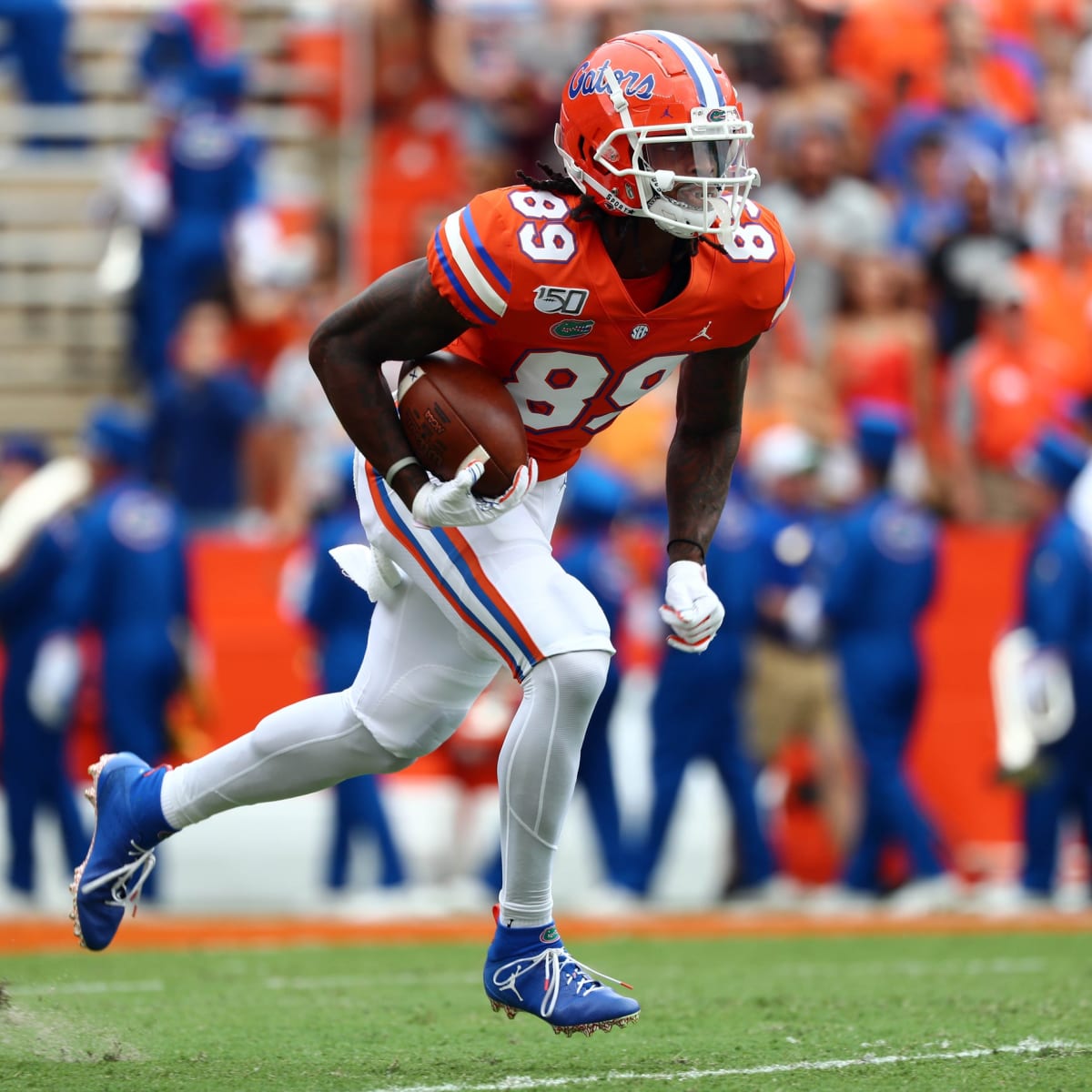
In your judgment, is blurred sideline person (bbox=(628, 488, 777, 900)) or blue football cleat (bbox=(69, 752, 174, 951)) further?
blurred sideline person (bbox=(628, 488, 777, 900))

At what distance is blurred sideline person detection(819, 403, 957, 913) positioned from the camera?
855cm

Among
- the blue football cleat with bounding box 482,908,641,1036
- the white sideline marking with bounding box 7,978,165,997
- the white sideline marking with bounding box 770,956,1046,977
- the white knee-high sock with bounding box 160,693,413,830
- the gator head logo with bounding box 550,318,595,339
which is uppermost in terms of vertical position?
the gator head logo with bounding box 550,318,595,339

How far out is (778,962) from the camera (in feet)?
22.4

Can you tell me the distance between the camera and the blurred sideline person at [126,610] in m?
8.62

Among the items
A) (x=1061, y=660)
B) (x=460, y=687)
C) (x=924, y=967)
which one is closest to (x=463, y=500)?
(x=460, y=687)

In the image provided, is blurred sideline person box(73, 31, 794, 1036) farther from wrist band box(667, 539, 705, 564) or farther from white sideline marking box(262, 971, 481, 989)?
white sideline marking box(262, 971, 481, 989)

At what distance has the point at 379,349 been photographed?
4.16 m

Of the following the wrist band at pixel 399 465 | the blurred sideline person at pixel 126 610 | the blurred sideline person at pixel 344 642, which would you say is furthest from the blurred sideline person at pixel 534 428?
the blurred sideline person at pixel 126 610

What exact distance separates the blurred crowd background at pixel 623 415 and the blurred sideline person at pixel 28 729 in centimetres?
2

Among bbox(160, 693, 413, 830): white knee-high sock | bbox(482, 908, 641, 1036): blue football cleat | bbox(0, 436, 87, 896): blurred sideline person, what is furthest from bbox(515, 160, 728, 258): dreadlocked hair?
bbox(0, 436, 87, 896): blurred sideline person

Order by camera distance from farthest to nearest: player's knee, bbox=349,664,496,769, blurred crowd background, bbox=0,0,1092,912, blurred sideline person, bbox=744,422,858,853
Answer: blurred sideline person, bbox=744,422,858,853 < blurred crowd background, bbox=0,0,1092,912 < player's knee, bbox=349,664,496,769

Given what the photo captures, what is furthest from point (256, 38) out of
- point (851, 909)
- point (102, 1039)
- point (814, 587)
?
point (102, 1039)

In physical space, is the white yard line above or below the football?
below

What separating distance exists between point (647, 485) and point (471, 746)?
2179 mm
